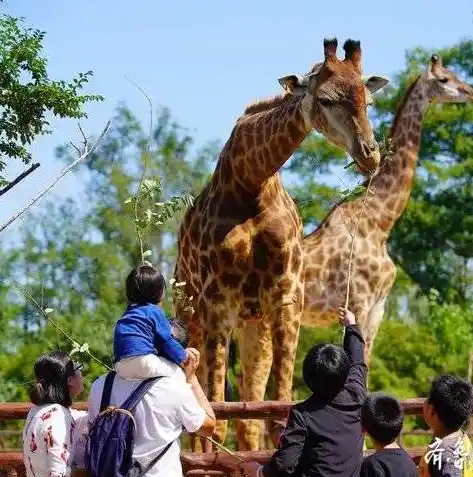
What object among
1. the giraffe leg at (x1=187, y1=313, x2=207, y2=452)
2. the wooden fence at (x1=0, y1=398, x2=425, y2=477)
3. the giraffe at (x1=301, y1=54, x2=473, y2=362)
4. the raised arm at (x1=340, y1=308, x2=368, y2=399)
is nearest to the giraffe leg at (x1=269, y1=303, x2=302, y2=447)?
the giraffe leg at (x1=187, y1=313, x2=207, y2=452)

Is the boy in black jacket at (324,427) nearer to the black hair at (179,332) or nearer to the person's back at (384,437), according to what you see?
the person's back at (384,437)

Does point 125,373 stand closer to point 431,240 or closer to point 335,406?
point 335,406

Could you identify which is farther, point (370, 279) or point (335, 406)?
point (370, 279)

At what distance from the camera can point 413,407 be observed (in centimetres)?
653

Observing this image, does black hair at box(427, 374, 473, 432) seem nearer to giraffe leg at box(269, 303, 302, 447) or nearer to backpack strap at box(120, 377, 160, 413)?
backpack strap at box(120, 377, 160, 413)

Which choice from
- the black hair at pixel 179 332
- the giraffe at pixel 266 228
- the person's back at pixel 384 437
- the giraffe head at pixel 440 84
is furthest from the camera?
the giraffe head at pixel 440 84

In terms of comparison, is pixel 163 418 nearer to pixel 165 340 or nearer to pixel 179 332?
pixel 165 340

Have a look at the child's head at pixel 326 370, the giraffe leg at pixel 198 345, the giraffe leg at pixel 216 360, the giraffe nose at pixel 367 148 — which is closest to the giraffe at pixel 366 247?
the giraffe leg at pixel 198 345

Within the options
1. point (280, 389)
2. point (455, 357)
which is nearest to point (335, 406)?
point (280, 389)

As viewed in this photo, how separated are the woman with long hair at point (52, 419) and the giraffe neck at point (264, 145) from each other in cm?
295

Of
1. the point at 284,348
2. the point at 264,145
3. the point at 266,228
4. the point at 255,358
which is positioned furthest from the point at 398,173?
the point at 284,348

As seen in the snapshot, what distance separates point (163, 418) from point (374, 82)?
3.82 metres

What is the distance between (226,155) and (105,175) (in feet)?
59.2

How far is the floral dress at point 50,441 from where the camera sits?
182 inches
